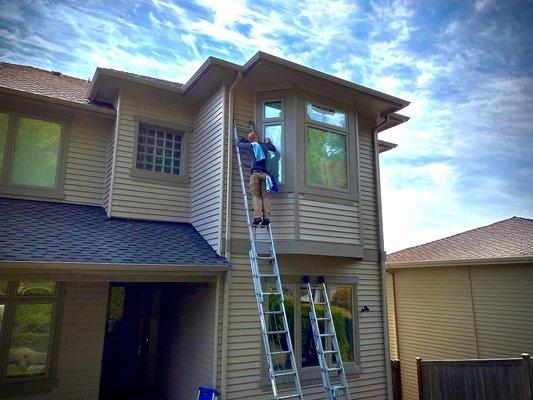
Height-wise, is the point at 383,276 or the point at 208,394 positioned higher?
the point at 383,276

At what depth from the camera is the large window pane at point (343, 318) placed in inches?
305

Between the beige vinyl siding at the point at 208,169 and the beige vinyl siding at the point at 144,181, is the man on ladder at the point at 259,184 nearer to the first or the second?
the beige vinyl siding at the point at 208,169

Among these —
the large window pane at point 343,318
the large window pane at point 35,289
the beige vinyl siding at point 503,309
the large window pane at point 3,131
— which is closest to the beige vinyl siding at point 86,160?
the large window pane at point 3,131

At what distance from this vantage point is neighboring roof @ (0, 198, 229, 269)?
5.50 metres

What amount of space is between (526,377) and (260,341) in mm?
5246

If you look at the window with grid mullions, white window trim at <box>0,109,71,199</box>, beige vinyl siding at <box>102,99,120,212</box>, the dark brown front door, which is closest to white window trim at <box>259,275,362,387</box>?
the dark brown front door

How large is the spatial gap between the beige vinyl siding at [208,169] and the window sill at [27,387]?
12.6 feet

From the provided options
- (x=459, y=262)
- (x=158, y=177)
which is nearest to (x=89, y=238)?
(x=158, y=177)

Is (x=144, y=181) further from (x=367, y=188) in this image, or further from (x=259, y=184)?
(x=367, y=188)

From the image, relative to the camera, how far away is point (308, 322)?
736cm

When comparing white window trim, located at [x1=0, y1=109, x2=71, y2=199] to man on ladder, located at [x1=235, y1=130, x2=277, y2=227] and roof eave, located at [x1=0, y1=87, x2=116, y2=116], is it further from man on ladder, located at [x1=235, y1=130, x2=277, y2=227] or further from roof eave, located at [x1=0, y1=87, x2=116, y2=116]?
man on ladder, located at [x1=235, y1=130, x2=277, y2=227]

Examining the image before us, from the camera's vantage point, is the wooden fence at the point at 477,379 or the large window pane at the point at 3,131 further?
the large window pane at the point at 3,131

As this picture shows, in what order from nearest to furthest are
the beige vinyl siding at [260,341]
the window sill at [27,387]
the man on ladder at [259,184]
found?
the window sill at [27,387], the beige vinyl siding at [260,341], the man on ladder at [259,184]

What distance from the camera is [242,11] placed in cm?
770
